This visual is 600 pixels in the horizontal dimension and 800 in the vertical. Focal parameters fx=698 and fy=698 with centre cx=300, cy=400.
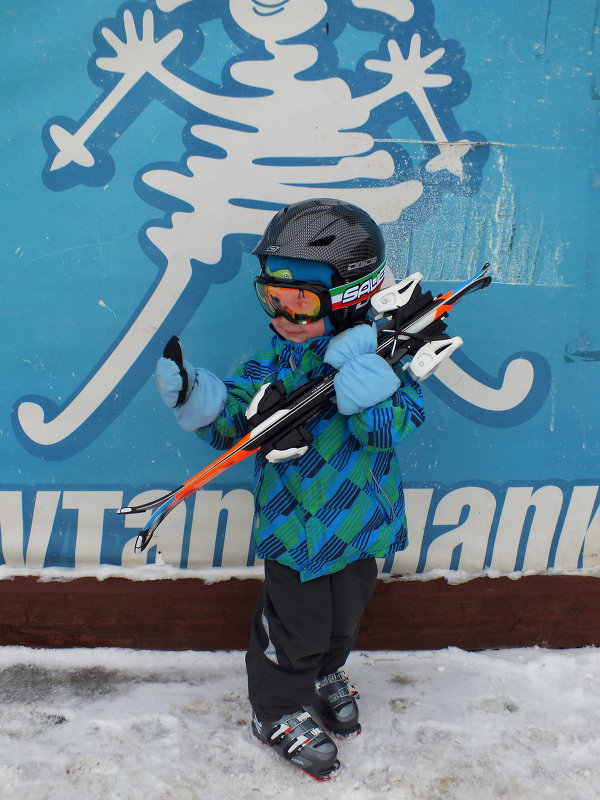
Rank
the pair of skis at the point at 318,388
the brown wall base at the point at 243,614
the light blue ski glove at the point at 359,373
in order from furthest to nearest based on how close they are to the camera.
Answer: the brown wall base at the point at 243,614 → the pair of skis at the point at 318,388 → the light blue ski glove at the point at 359,373

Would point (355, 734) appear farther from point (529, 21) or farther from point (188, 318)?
point (529, 21)

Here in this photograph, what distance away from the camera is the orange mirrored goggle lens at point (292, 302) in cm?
174

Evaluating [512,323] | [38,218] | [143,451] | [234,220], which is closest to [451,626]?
[512,323]

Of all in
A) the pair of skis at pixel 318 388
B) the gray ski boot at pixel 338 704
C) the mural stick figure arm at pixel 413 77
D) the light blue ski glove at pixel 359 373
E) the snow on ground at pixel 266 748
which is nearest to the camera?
the light blue ski glove at pixel 359 373

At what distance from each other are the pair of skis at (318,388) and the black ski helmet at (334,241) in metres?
0.10

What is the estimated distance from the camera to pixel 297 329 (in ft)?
5.95

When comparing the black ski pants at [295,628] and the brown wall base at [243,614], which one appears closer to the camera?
the black ski pants at [295,628]

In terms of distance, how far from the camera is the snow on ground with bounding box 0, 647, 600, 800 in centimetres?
187

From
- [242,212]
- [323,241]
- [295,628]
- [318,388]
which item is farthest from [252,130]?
[295,628]

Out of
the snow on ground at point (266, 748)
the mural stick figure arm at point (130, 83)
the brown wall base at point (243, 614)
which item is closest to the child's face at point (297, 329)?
the mural stick figure arm at point (130, 83)

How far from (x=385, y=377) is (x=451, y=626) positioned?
4.18 ft

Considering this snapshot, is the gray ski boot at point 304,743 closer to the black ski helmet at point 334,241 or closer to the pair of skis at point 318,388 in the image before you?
the pair of skis at point 318,388

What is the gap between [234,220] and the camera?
88.4 inches

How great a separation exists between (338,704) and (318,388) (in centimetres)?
100
